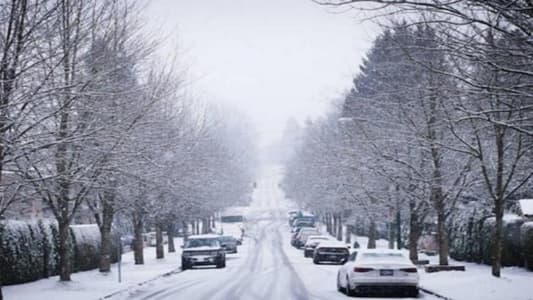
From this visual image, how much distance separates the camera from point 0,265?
25609mm

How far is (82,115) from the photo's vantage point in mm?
23625

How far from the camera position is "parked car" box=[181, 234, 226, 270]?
1551 inches

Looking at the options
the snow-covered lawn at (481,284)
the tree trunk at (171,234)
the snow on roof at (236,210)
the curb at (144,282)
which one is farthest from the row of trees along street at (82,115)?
the snow on roof at (236,210)

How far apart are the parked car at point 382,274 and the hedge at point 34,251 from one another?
1045 cm

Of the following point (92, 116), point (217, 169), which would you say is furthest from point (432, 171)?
point (217, 169)

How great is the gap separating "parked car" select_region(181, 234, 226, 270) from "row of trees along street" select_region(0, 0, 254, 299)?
2.43 metres

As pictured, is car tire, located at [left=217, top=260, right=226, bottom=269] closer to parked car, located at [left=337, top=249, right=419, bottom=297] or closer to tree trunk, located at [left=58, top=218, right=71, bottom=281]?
tree trunk, located at [left=58, top=218, right=71, bottom=281]

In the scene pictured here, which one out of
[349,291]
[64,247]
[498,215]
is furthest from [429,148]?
[64,247]

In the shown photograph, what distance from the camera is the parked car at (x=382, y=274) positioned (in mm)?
21422

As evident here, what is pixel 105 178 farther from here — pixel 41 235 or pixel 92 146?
pixel 41 235

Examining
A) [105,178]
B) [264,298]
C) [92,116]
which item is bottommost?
[264,298]

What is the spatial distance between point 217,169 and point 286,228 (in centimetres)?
4829

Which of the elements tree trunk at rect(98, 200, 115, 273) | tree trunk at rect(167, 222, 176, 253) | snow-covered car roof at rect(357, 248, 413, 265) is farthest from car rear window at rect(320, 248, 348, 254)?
snow-covered car roof at rect(357, 248, 413, 265)

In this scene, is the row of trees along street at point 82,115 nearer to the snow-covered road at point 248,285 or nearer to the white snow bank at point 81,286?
the white snow bank at point 81,286
